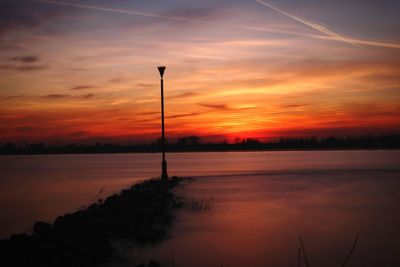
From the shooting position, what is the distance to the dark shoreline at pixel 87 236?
8242 mm

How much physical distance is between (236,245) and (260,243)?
649 millimetres

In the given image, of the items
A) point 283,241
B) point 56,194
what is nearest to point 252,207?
point 283,241

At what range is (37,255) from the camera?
851 centimetres

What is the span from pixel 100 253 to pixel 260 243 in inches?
157

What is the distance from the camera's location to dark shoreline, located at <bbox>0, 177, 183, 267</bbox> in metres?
8.24

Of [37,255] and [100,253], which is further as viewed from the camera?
[100,253]

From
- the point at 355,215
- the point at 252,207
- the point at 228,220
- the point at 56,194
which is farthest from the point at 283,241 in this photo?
the point at 56,194

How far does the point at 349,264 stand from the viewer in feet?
30.0

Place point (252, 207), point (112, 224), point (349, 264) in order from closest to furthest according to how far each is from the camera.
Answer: point (349, 264)
point (112, 224)
point (252, 207)

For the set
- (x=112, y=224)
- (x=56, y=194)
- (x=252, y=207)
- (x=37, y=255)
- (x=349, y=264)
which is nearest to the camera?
(x=37, y=255)

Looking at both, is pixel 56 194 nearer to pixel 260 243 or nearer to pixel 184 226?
pixel 184 226

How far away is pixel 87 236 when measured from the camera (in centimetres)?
1027

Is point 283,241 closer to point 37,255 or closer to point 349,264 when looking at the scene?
point 349,264

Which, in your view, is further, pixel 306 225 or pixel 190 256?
pixel 306 225
